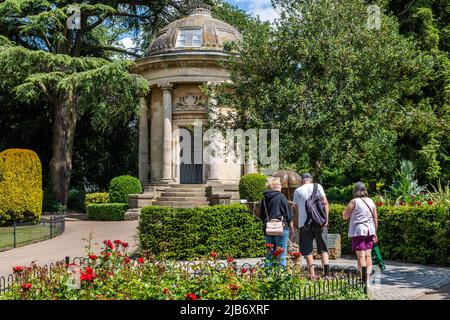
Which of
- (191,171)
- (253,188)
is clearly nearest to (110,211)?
(191,171)

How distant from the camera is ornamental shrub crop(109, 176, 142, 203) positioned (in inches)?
1044

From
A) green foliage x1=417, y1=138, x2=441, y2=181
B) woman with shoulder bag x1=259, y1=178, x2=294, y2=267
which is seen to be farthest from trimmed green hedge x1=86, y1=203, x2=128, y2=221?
woman with shoulder bag x1=259, y1=178, x2=294, y2=267

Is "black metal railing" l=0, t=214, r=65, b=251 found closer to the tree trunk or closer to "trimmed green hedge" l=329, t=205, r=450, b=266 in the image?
the tree trunk

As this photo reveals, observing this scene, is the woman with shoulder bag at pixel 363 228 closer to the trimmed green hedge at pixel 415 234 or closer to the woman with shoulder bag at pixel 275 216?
the woman with shoulder bag at pixel 275 216

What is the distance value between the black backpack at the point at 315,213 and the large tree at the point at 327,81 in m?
6.51

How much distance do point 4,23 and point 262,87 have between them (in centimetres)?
1809

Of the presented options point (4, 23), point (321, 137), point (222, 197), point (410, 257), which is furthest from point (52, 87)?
point (410, 257)

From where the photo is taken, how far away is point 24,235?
1906 cm

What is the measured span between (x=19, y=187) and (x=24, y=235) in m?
4.37

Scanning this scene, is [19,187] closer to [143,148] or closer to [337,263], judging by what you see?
[143,148]

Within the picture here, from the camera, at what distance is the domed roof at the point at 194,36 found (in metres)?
27.7

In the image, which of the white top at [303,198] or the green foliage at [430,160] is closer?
the white top at [303,198]

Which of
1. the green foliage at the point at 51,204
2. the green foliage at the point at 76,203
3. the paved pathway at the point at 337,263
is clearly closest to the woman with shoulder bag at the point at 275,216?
the paved pathway at the point at 337,263

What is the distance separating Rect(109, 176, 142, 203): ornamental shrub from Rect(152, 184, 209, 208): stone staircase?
1.56m
